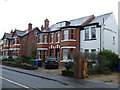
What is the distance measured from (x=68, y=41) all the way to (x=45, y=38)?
24.9ft

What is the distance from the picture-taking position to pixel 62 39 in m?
25.4

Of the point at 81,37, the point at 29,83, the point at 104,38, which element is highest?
the point at 81,37

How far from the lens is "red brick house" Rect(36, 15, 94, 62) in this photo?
24.1 m

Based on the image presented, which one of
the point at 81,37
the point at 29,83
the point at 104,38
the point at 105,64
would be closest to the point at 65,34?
the point at 81,37

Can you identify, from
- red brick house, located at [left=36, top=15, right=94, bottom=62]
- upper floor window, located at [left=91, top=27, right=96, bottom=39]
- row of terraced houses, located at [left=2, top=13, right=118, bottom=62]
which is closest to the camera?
row of terraced houses, located at [left=2, top=13, right=118, bottom=62]

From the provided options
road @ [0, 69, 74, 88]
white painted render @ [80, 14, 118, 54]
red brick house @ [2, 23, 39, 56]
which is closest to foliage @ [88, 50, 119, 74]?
white painted render @ [80, 14, 118, 54]

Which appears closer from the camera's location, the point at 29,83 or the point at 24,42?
the point at 29,83

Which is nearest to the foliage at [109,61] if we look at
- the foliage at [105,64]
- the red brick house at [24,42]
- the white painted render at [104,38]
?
the foliage at [105,64]

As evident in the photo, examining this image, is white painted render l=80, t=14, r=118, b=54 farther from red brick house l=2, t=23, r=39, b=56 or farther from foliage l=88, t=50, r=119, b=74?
red brick house l=2, t=23, r=39, b=56

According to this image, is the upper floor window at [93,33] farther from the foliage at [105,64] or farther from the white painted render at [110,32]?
the foliage at [105,64]

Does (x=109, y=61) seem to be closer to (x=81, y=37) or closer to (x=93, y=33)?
(x=93, y=33)

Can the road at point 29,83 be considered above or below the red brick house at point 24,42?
below

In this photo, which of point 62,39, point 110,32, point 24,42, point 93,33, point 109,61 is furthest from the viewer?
point 24,42

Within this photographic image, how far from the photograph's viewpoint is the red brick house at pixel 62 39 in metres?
24.1
